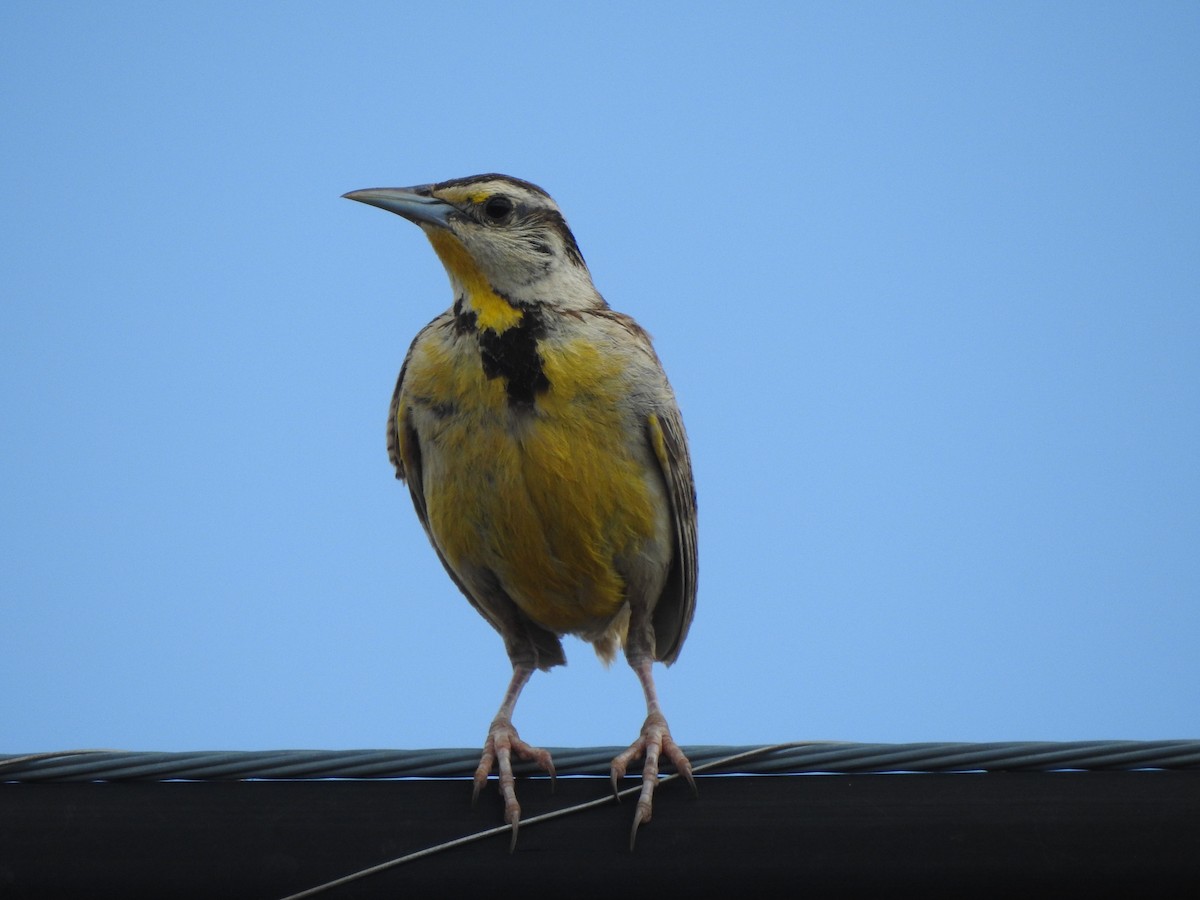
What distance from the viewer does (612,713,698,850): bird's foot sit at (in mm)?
5016

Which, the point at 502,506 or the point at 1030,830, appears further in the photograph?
the point at 502,506

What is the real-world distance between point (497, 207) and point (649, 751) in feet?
10.4

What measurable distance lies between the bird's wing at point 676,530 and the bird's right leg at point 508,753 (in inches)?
32.3

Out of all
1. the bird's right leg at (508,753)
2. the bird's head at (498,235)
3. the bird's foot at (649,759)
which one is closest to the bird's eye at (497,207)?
the bird's head at (498,235)

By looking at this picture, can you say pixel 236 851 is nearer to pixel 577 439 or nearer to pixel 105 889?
pixel 105 889

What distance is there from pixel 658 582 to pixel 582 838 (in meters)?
2.64

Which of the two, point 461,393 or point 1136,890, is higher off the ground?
point 461,393

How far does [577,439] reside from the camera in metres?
6.93

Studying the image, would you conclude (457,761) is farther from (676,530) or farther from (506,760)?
(676,530)

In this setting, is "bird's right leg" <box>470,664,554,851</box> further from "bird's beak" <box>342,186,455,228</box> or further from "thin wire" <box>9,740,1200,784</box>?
"bird's beak" <box>342,186,455,228</box>

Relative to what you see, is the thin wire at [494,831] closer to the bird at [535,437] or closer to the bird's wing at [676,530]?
the bird at [535,437]

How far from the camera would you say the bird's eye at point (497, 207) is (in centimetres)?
769

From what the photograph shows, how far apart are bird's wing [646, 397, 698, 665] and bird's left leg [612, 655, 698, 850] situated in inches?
12.5

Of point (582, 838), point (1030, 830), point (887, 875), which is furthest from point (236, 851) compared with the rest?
point (1030, 830)
